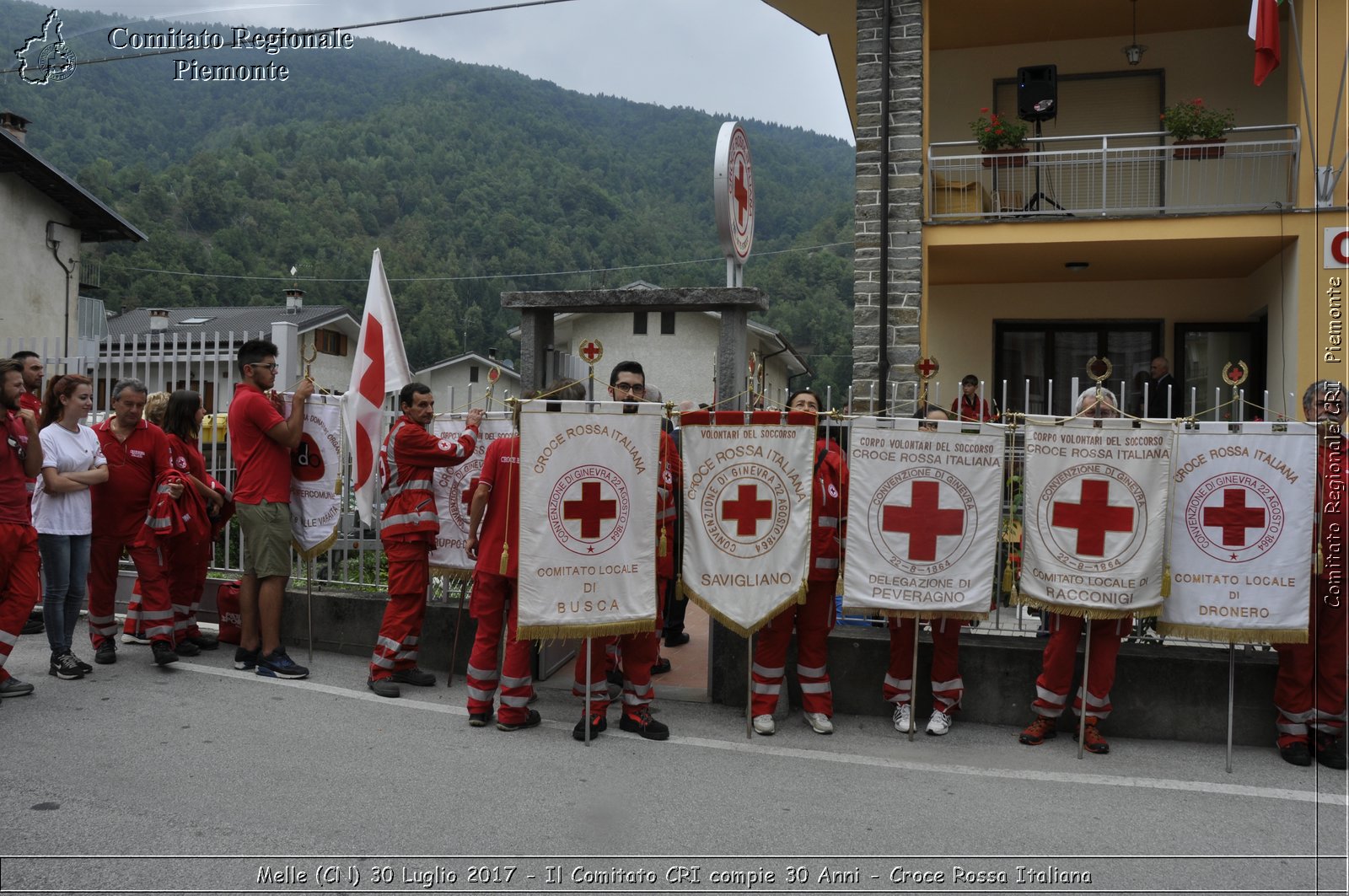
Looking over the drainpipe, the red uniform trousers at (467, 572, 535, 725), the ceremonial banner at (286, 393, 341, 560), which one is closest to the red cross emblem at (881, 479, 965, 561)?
the red uniform trousers at (467, 572, 535, 725)

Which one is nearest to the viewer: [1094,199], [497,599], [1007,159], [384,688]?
[497,599]

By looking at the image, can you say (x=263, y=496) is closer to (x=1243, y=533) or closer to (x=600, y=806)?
(x=600, y=806)

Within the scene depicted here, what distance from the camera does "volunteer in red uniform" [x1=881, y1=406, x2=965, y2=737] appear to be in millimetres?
5684

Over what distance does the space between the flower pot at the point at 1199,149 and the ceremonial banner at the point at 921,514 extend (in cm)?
807

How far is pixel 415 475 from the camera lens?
20.6ft

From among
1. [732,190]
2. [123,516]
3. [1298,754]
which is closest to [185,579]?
[123,516]

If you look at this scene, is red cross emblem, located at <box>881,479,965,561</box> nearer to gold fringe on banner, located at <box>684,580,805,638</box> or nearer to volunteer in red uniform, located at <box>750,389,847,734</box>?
volunteer in red uniform, located at <box>750,389,847,734</box>

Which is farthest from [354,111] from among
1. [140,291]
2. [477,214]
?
[140,291]

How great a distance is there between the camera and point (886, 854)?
4051 millimetres

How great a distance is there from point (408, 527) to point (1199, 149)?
36.5 ft

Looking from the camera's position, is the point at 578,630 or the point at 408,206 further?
the point at 408,206

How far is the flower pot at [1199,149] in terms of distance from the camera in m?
11.8

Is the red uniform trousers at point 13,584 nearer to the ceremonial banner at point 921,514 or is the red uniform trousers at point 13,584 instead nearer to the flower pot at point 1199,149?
the ceremonial banner at point 921,514

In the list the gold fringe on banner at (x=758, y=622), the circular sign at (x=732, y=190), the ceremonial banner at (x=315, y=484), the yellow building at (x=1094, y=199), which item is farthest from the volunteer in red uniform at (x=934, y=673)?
the yellow building at (x=1094, y=199)
